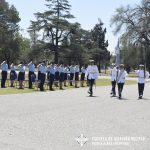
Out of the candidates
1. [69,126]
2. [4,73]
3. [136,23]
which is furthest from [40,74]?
[136,23]

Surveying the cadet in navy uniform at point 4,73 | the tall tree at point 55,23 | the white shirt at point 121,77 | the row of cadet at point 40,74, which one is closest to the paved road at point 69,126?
the white shirt at point 121,77

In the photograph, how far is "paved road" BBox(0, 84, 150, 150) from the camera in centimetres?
1029

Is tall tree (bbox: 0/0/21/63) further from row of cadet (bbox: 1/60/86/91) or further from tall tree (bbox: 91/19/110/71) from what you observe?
row of cadet (bbox: 1/60/86/91)

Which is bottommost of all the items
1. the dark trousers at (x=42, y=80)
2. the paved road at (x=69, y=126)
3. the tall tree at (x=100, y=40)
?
the paved road at (x=69, y=126)

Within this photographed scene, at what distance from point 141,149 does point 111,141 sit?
1.02m

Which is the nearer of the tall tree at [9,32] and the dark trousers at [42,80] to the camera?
the dark trousers at [42,80]

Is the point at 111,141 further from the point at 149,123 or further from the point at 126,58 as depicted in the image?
the point at 126,58

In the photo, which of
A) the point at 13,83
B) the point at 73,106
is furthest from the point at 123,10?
the point at 73,106

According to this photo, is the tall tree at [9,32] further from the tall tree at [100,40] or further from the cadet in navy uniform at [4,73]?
the cadet in navy uniform at [4,73]

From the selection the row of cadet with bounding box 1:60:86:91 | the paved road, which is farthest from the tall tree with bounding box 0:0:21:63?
the paved road

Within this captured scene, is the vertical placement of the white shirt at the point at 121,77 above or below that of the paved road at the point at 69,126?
above

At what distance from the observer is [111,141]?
10797 millimetres

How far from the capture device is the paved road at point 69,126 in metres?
10.3

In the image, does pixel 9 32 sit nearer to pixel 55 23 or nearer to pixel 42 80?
pixel 55 23
